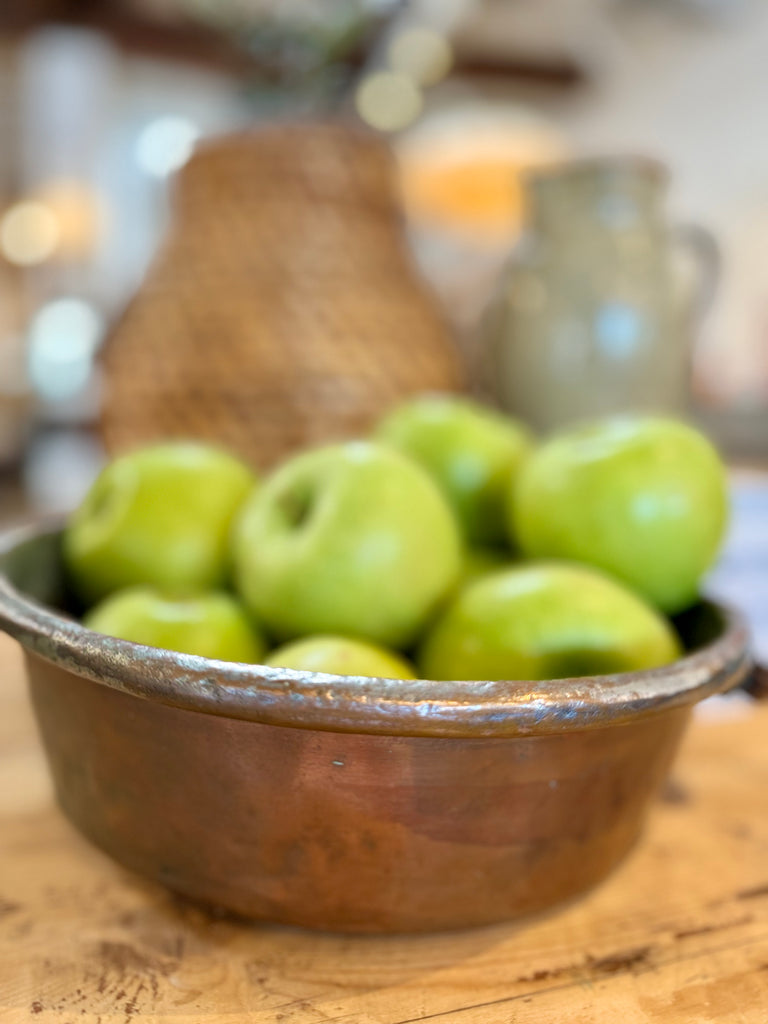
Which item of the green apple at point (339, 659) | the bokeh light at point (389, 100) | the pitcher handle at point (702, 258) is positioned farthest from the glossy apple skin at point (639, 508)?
the bokeh light at point (389, 100)

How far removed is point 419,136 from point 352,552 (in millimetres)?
5481

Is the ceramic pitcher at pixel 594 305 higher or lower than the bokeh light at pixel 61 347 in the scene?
higher

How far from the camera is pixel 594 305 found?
88cm

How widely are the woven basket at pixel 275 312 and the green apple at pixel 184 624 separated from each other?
1.42 ft

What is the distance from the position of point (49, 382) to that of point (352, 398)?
638cm

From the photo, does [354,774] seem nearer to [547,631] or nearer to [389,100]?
[547,631]

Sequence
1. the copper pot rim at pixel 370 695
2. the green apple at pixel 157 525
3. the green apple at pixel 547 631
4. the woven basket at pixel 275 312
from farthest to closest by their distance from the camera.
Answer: the woven basket at pixel 275 312 < the green apple at pixel 157 525 < the green apple at pixel 547 631 < the copper pot rim at pixel 370 695

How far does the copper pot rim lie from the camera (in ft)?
0.91

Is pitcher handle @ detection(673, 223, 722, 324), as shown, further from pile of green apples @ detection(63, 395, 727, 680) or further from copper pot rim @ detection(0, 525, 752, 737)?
copper pot rim @ detection(0, 525, 752, 737)

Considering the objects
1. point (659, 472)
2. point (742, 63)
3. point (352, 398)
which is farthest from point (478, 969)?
point (742, 63)

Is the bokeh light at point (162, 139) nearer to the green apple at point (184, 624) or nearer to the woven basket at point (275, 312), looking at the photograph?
the woven basket at point (275, 312)

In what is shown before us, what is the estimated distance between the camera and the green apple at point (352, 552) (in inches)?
16.9

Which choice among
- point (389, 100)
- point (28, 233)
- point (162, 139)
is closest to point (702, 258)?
point (389, 100)

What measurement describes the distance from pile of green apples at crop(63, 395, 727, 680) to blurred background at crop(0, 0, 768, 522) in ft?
2.94
